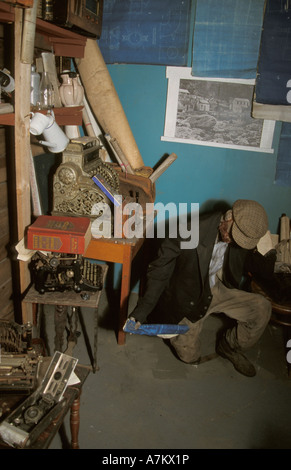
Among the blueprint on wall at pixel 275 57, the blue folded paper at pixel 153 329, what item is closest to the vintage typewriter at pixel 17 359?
the blue folded paper at pixel 153 329

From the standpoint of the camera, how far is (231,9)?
282cm

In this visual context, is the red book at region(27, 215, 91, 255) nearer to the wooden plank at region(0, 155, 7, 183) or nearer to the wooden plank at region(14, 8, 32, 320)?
the wooden plank at region(14, 8, 32, 320)

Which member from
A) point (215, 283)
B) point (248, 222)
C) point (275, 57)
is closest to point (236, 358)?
point (215, 283)

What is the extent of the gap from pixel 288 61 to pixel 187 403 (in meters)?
2.81

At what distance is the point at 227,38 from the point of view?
289 cm

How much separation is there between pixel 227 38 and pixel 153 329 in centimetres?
239

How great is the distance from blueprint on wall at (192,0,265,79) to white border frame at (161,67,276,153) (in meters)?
0.06

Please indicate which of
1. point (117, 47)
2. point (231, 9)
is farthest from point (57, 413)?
point (231, 9)

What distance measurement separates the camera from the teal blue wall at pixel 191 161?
10.4 feet

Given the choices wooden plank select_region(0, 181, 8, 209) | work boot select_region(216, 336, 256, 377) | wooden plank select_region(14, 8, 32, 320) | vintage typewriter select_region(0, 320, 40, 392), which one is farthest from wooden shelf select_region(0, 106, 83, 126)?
work boot select_region(216, 336, 256, 377)

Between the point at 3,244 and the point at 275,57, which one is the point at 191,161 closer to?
the point at 275,57

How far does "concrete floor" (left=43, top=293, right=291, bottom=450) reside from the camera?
2.36 m

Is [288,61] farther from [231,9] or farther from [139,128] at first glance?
[139,128]

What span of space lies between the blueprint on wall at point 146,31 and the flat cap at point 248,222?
56.1 inches
